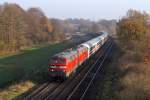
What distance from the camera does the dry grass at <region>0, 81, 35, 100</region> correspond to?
2361 cm

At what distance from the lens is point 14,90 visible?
2569 cm

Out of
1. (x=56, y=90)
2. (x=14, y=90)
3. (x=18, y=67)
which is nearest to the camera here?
(x=14, y=90)

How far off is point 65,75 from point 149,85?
9.95 meters

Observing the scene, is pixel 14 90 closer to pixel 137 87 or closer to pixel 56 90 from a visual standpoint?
pixel 56 90

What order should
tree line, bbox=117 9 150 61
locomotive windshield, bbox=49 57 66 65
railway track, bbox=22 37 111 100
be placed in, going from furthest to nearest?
tree line, bbox=117 9 150 61
locomotive windshield, bbox=49 57 66 65
railway track, bbox=22 37 111 100

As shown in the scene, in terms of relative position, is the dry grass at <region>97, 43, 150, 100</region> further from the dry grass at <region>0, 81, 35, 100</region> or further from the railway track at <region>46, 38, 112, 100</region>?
the dry grass at <region>0, 81, 35, 100</region>

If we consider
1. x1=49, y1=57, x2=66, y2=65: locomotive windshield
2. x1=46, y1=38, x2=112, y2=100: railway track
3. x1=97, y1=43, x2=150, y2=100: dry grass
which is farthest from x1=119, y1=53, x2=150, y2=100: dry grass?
x1=49, y1=57, x2=66, y2=65: locomotive windshield

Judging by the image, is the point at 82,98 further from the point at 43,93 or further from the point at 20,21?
the point at 20,21

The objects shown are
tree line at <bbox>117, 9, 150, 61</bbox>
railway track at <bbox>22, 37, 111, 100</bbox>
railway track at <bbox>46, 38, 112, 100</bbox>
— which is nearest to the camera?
railway track at <bbox>22, 37, 111, 100</bbox>

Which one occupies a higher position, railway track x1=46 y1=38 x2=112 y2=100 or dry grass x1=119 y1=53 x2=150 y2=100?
dry grass x1=119 y1=53 x2=150 y2=100

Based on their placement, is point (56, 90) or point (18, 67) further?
point (18, 67)

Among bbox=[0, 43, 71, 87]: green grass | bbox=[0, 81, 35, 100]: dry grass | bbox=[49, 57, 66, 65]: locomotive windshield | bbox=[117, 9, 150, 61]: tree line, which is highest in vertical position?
bbox=[117, 9, 150, 61]: tree line

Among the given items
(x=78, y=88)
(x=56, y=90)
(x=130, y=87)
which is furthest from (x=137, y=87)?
(x=56, y=90)

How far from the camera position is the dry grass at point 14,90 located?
23.6 metres
